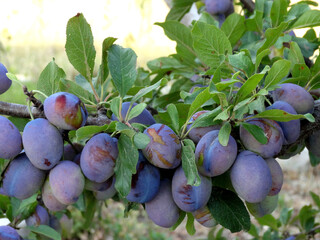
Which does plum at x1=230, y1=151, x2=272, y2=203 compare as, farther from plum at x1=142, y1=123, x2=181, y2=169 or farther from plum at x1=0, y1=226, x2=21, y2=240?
plum at x1=0, y1=226, x2=21, y2=240

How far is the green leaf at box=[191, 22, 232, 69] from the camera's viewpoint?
0.64 meters

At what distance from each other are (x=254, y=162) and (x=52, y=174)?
0.96ft

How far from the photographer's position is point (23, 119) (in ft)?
2.09

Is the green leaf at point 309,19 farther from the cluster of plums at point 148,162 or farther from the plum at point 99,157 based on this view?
the plum at point 99,157

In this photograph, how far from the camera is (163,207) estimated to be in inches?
23.0

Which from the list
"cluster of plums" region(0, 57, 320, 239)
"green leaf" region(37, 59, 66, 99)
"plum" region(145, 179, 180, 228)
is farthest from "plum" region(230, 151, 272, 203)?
"green leaf" region(37, 59, 66, 99)

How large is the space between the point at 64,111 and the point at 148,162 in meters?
0.15

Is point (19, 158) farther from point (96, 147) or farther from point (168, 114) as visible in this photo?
point (168, 114)

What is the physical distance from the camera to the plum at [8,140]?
540 millimetres

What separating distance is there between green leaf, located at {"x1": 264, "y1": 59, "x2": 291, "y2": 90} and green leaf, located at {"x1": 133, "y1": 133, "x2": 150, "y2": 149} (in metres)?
0.21

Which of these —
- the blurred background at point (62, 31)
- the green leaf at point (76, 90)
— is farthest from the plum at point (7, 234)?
the blurred background at point (62, 31)

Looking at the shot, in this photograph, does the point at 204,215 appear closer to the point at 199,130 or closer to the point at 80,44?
the point at 199,130

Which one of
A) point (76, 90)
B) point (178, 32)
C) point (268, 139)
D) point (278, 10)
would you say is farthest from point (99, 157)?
point (278, 10)

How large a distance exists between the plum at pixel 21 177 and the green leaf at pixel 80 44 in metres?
0.17
